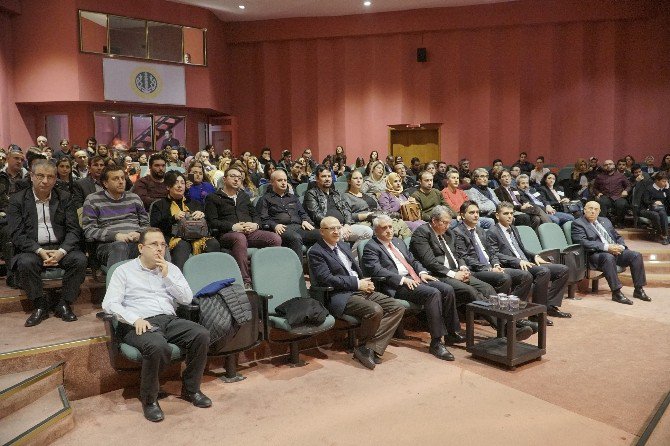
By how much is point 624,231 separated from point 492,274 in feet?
13.7

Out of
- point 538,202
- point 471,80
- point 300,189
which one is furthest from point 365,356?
point 471,80

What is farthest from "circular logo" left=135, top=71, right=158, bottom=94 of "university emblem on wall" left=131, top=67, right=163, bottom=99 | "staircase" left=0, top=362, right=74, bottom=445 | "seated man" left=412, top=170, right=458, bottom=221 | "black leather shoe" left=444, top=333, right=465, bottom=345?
"black leather shoe" left=444, top=333, right=465, bottom=345

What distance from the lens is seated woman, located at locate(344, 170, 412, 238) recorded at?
5.14m

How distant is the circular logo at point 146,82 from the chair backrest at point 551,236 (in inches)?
326

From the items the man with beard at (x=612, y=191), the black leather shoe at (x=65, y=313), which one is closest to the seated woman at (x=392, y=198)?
the black leather shoe at (x=65, y=313)

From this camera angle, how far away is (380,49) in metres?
11.9

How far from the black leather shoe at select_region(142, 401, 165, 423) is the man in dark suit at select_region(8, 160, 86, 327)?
1059 mm

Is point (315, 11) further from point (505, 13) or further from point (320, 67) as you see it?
point (505, 13)

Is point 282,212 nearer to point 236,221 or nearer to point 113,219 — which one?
point 236,221

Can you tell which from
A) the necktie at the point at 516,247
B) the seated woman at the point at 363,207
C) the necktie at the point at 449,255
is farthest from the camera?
the seated woman at the point at 363,207

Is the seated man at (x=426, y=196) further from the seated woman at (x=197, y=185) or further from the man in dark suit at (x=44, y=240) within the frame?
the man in dark suit at (x=44, y=240)

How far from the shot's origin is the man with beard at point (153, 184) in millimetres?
4758

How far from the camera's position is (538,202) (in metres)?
7.07

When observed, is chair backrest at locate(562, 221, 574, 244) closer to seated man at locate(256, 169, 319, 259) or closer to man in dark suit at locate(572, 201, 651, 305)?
man in dark suit at locate(572, 201, 651, 305)
